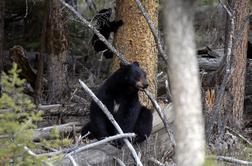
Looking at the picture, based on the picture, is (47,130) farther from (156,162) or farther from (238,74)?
(238,74)

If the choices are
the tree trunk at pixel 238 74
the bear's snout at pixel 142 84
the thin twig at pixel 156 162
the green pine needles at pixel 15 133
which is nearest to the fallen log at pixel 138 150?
the thin twig at pixel 156 162

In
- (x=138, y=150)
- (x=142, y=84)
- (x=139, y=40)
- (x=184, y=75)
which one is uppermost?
(x=184, y=75)

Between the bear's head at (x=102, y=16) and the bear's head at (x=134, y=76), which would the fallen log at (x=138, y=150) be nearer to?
the bear's head at (x=134, y=76)

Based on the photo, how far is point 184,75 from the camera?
99.7 inches

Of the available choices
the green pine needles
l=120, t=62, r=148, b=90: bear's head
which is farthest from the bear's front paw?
the green pine needles

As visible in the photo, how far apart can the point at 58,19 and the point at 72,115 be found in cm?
291

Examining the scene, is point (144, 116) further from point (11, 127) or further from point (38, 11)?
point (38, 11)

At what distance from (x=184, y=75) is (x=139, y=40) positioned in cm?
684

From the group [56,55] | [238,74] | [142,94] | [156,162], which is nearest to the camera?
[156,162]

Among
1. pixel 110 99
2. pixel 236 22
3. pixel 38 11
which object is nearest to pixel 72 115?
pixel 110 99

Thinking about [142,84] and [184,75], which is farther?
[142,84]

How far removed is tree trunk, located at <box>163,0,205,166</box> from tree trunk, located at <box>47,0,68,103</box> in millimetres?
10058

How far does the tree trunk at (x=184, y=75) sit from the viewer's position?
2465mm

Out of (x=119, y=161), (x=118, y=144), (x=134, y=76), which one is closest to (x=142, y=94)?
(x=134, y=76)
